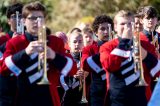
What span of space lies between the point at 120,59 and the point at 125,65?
0.13 m

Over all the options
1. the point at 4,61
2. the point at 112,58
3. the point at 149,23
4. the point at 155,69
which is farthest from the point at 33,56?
the point at 149,23

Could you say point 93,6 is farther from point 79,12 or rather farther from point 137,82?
point 137,82

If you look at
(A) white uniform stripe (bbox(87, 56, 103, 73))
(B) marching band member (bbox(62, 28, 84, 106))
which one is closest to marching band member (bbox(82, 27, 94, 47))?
(B) marching band member (bbox(62, 28, 84, 106))

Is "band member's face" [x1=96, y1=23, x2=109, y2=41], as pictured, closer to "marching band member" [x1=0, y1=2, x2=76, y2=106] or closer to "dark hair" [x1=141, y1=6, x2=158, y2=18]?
"dark hair" [x1=141, y1=6, x2=158, y2=18]

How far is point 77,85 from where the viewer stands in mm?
12445

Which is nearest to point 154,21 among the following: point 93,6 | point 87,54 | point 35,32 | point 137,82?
point 87,54

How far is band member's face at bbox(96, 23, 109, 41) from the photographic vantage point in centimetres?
1181

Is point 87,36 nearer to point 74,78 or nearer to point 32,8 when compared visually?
point 74,78

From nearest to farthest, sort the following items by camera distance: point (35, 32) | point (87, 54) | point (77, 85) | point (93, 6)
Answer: point (35, 32), point (87, 54), point (77, 85), point (93, 6)

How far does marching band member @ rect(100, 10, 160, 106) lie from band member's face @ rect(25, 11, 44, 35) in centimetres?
97

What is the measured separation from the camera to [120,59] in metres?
9.52

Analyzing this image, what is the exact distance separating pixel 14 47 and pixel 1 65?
25 cm

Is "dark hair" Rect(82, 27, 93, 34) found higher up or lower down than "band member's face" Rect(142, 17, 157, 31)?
lower down

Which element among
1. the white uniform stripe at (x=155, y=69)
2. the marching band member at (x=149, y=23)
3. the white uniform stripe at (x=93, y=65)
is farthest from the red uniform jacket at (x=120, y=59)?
the marching band member at (x=149, y=23)
